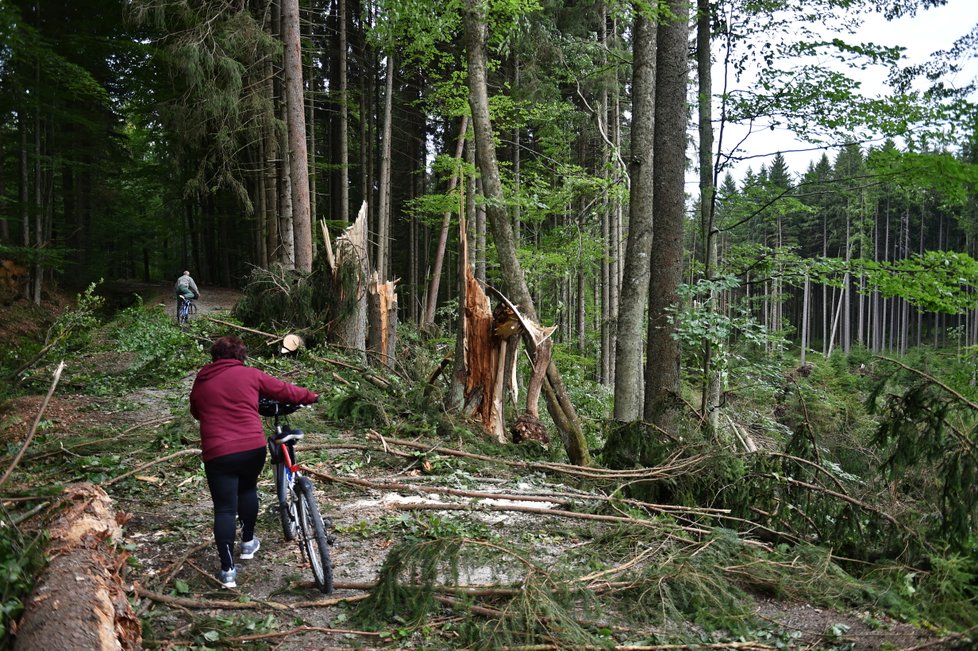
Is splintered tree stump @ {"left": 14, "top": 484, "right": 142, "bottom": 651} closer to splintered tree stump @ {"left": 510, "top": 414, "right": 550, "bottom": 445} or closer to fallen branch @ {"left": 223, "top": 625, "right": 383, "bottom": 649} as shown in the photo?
fallen branch @ {"left": 223, "top": 625, "right": 383, "bottom": 649}

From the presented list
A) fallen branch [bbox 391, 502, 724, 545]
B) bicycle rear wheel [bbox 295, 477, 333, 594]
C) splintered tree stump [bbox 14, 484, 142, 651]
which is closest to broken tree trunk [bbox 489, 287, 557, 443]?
fallen branch [bbox 391, 502, 724, 545]

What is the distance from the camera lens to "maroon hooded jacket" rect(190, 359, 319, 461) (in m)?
4.53

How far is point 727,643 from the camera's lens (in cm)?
395

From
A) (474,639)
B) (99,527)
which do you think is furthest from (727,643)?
(99,527)

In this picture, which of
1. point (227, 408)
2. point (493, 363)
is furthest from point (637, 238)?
point (227, 408)

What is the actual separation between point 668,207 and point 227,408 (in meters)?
5.85

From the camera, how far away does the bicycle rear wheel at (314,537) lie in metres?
4.42

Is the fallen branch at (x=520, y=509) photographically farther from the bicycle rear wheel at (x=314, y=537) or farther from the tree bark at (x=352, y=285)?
the tree bark at (x=352, y=285)

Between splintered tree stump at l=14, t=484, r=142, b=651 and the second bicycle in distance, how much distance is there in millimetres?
1115

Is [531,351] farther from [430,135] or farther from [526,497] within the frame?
[430,135]

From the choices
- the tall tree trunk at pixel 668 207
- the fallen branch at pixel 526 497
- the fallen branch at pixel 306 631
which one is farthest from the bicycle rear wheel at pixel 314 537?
the tall tree trunk at pixel 668 207

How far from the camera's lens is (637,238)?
9203mm

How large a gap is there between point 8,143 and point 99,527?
20.8 meters

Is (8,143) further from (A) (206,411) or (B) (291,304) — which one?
(A) (206,411)
